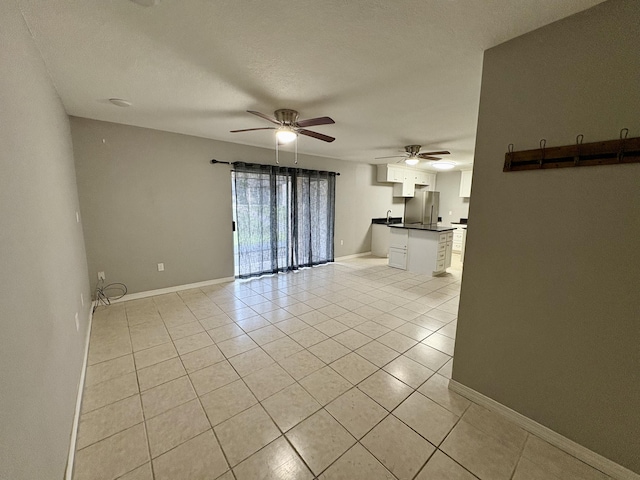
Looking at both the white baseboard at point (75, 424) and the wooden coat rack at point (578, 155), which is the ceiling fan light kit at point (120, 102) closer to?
the white baseboard at point (75, 424)

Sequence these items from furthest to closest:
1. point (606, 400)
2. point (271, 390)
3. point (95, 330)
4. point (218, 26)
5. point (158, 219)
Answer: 1. point (158, 219)
2. point (95, 330)
3. point (271, 390)
4. point (218, 26)
5. point (606, 400)

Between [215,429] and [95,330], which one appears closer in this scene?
[215,429]

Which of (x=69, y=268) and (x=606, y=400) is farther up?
(x=69, y=268)

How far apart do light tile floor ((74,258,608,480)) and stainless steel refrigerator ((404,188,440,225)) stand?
4207mm

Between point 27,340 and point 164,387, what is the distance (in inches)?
49.0

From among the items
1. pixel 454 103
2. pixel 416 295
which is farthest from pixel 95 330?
pixel 454 103

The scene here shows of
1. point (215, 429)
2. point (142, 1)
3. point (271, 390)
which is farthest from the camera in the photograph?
point (271, 390)

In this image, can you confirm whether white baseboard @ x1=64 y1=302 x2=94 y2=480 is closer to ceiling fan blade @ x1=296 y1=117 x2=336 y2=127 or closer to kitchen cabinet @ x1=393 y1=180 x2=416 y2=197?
ceiling fan blade @ x1=296 y1=117 x2=336 y2=127

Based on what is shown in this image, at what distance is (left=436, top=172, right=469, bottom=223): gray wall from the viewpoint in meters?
7.62

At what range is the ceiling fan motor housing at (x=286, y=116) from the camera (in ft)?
8.73

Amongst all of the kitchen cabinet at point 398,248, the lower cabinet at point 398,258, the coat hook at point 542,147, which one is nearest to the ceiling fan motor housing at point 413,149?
the kitchen cabinet at point 398,248

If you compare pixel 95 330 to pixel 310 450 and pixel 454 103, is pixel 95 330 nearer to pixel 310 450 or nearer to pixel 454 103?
pixel 310 450

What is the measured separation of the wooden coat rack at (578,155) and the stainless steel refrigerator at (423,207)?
5.59m

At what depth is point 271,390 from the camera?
6.37 feet
